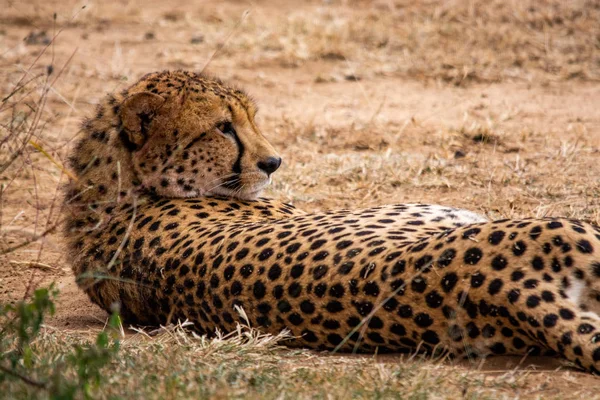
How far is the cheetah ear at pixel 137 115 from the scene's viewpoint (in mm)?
4094

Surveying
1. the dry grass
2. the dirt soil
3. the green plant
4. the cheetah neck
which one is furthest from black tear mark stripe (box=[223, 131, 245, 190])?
the green plant

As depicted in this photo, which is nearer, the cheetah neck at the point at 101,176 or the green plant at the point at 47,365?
the green plant at the point at 47,365

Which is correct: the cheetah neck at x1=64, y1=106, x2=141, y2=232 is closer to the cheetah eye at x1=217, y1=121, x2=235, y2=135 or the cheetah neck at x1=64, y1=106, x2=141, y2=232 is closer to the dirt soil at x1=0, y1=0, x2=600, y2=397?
the dirt soil at x1=0, y1=0, x2=600, y2=397

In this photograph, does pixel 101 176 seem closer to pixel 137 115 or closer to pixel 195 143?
pixel 137 115

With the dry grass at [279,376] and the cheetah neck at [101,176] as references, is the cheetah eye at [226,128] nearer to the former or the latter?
the cheetah neck at [101,176]

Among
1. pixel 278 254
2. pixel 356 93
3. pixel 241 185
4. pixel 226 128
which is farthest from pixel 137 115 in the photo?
pixel 356 93

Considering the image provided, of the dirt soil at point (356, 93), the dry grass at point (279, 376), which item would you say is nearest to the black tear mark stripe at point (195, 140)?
the dirt soil at point (356, 93)

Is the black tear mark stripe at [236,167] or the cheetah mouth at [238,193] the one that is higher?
the black tear mark stripe at [236,167]

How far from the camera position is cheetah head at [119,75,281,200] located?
414cm

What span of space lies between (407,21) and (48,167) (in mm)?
3798

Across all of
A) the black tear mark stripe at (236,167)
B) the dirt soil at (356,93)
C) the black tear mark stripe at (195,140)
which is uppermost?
the black tear mark stripe at (195,140)

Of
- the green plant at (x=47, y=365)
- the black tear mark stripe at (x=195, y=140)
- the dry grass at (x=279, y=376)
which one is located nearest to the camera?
the green plant at (x=47, y=365)

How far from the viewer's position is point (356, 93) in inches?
291

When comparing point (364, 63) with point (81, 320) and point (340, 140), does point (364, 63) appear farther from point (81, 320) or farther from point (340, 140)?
point (81, 320)
